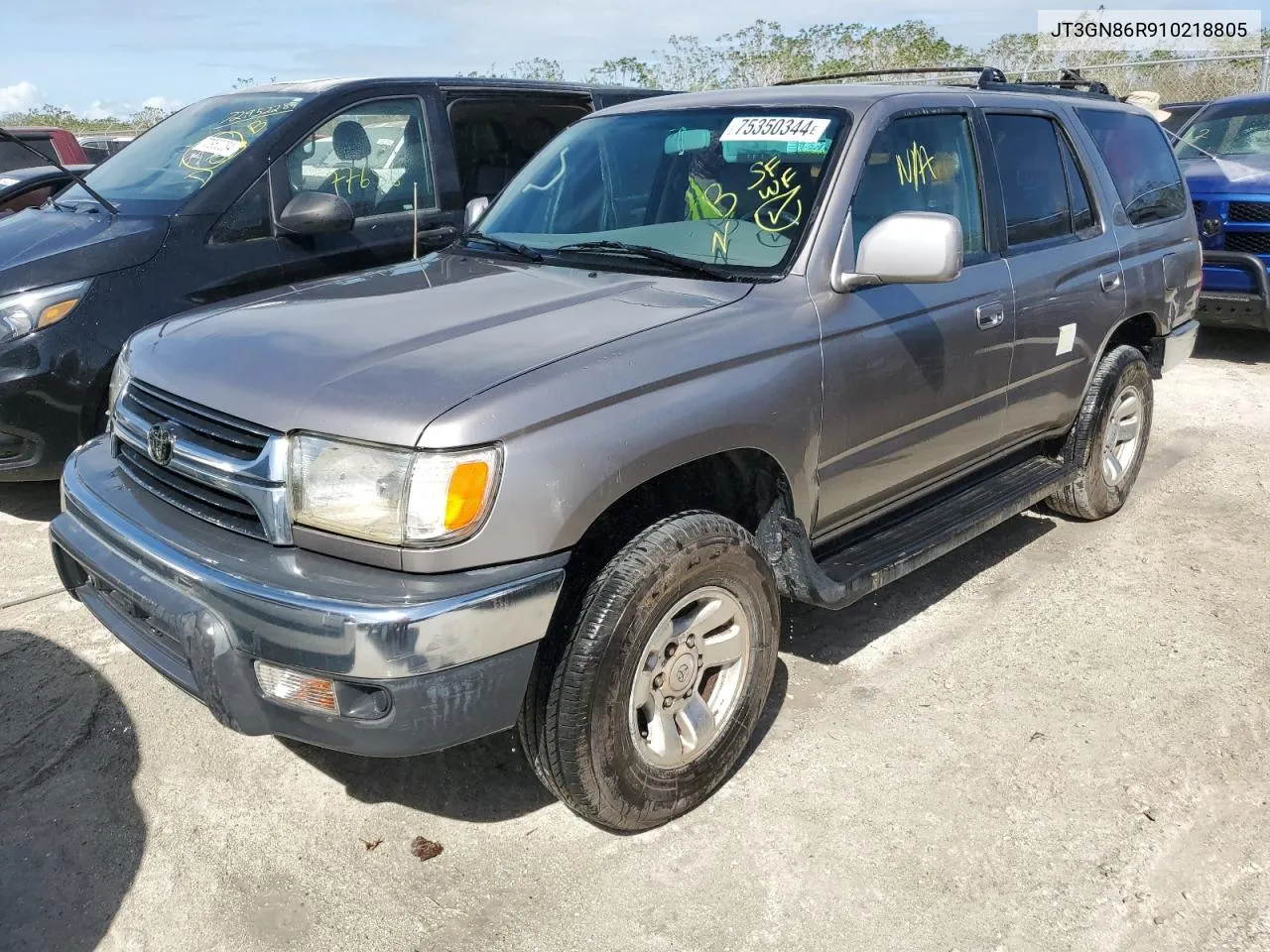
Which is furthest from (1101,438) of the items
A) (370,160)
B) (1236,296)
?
(1236,296)

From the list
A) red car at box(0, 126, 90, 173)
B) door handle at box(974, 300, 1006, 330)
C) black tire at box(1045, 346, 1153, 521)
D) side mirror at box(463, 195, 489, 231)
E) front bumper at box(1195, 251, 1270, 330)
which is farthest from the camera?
red car at box(0, 126, 90, 173)

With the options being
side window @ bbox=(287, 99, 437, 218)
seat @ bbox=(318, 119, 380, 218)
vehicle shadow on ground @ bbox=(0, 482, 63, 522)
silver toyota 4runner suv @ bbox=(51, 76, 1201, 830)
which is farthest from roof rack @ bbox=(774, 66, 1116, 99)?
vehicle shadow on ground @ bbox=(0, 482, 63, 522)

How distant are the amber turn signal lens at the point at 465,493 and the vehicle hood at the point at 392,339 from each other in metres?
0.12

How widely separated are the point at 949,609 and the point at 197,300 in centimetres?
338

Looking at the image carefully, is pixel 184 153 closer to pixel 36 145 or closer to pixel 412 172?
pixel 412 172

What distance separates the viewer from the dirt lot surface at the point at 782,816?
2.56 m

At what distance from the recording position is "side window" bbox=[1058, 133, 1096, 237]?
4379mm

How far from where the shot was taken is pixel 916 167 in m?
3.62

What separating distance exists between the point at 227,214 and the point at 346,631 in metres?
3.15

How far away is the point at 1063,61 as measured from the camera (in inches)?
782

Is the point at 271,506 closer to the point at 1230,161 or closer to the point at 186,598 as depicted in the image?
the point at 186,598

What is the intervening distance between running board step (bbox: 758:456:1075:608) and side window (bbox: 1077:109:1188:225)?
1267 mm

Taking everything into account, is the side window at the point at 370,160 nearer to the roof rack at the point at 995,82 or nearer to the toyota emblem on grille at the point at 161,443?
the roof rack at the point at 995,82

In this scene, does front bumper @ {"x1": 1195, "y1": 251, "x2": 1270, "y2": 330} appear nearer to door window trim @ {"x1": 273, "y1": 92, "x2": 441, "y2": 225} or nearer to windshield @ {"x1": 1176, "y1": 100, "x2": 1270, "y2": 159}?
windshield @ {"x1": 1176, "y1": 100, "x2": 1270, "y2": 159}
